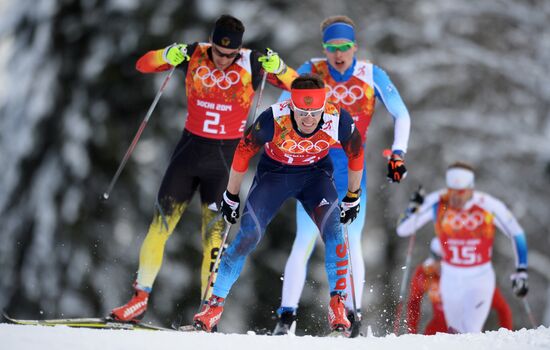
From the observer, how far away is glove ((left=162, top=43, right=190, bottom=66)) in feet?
22.9

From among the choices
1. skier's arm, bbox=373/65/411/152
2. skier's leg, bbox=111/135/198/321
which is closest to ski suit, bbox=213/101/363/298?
skier's arm, bbox=373/65/411/152

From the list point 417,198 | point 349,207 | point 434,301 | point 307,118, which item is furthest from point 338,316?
point 434,301

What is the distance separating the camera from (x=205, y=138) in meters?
7.08

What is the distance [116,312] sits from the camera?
7102 mm

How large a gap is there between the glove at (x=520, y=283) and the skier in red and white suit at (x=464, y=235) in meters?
0.41

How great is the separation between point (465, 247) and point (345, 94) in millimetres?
2665

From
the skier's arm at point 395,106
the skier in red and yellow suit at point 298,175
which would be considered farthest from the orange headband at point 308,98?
the skier's arm at point 395,106

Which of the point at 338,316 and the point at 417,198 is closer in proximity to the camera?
the point at 338,316

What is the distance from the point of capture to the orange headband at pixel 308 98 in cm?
604

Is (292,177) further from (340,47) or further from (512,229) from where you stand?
(512,229)

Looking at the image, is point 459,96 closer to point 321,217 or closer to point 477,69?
point 477,69

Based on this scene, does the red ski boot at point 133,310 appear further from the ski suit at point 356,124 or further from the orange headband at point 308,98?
the orange headband at point 308,98

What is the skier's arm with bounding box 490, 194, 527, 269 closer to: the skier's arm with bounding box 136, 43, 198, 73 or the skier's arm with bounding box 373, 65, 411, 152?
the skier's arm with bounding box 373, 65, 411, 152

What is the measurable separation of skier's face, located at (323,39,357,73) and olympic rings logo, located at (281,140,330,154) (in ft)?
3.64
